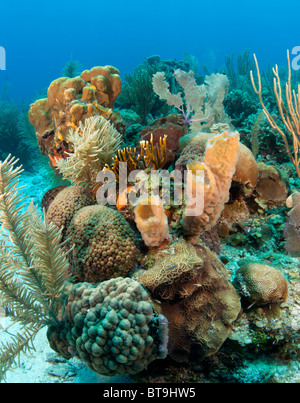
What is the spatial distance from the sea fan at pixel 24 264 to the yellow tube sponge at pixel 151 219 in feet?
2.32

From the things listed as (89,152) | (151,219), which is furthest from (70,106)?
(151,219)

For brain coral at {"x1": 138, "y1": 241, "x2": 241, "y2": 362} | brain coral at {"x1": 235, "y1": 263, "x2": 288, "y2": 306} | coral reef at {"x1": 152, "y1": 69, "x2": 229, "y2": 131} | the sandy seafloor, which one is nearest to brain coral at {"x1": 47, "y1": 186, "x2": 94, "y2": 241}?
the sandy seafloor

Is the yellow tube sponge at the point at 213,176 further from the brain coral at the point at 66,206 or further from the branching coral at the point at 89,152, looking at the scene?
the branching coral at the point at 89,152

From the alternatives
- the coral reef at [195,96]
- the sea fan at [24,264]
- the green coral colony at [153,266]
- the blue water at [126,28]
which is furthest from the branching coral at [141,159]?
the blue water at [126,28]

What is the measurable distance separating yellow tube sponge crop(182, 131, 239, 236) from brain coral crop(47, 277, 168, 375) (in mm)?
831

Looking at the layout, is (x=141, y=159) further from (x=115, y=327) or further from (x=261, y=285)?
(x=115, y=327)

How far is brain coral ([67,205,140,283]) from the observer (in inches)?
91.5

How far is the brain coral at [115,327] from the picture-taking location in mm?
1682

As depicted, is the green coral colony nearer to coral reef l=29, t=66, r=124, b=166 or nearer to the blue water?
coral reef l=29, t=66, r=124, b=166

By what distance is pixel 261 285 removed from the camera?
237 centimetres

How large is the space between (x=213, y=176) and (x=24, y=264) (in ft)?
5.85

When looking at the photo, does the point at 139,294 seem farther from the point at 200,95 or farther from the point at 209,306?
the point at 200,95
